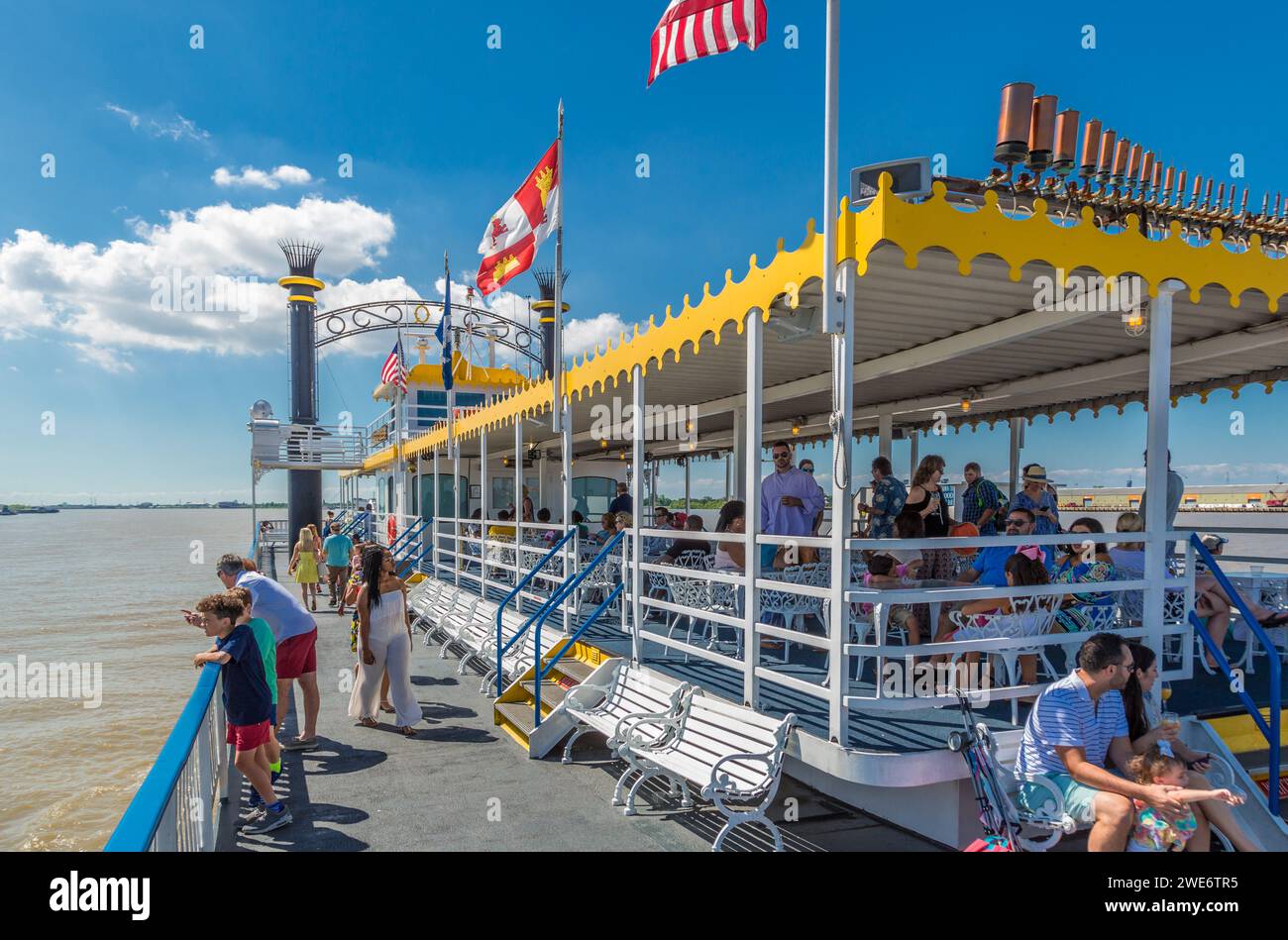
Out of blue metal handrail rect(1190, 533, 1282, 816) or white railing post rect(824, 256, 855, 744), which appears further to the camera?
white railing post rect(824, 256, 855, 744)

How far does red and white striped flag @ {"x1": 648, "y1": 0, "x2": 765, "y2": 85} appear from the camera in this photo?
4.89 m

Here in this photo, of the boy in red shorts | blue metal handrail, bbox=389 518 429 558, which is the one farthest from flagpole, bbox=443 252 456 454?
the boy in red shorts

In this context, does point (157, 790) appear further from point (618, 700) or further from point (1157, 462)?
point (1157, 462)

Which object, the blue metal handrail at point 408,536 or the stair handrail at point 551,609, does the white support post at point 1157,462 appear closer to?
the stair handrail at point 551,609

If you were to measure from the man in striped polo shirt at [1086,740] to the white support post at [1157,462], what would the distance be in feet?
2.96

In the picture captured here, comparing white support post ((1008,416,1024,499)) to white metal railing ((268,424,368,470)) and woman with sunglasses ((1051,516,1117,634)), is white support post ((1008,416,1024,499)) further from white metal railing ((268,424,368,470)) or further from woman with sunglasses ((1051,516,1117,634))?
white metal railing ((268,424,368,470))

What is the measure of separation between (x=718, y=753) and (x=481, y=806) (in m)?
1.77

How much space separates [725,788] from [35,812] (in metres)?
7.53

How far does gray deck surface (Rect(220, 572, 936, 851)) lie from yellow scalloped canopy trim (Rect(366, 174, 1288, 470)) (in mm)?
3165

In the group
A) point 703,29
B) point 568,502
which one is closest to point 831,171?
point 703,29

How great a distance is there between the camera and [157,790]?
107 inches

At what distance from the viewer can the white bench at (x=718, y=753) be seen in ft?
14.4
